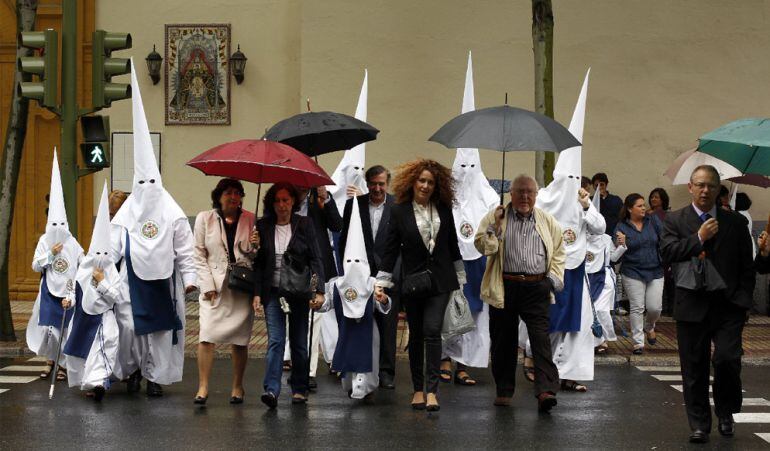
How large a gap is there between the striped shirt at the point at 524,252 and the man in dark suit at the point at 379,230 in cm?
143

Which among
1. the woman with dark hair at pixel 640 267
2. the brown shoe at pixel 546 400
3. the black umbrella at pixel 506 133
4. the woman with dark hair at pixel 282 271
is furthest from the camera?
the woman with dark hair at pixel 640 267

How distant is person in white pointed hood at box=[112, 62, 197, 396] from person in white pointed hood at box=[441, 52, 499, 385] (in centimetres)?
245

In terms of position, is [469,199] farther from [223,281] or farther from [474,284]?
[223,281]

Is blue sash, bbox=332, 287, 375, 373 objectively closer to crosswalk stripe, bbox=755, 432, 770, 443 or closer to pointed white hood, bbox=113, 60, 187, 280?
pointed white hood, bbox=113, 60, 187, 280

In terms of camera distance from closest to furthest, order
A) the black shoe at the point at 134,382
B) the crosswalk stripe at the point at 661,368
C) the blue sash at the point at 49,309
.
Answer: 1. the black shoe at the point at 134,382
2. the blue sash at the point at 49,309
3. the crosswalk stripe at the point at 661,368

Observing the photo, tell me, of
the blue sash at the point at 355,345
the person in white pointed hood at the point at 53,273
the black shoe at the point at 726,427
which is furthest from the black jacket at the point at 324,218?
the black shoe at the point at 726,427

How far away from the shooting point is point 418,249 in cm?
1029

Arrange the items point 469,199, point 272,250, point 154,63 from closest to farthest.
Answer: point 272,250
point 469,199
point 154,63

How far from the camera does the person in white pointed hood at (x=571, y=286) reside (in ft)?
37.8

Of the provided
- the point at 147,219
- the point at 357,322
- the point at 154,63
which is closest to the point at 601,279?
the point at 357,322

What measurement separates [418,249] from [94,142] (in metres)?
4.73

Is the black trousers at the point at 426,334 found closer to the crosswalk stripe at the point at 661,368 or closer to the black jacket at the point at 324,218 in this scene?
the black jacket at the point at 324,218

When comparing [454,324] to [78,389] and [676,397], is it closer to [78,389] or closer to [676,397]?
[676,397]

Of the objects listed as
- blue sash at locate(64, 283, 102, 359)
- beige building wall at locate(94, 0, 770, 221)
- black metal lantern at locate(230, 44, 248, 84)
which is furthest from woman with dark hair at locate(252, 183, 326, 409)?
black metal lantern at locate(230, 44, 248, 84)
